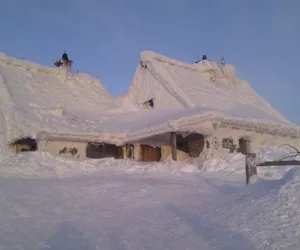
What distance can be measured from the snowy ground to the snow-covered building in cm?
709

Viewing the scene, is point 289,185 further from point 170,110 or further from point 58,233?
point 170,110

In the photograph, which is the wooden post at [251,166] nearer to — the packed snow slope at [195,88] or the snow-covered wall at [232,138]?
the snow-covered wall at [232,138]

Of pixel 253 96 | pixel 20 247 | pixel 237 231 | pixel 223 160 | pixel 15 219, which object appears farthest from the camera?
pixel 253 96

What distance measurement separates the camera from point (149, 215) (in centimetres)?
608

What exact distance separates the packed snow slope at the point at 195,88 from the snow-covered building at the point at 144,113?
0.06 m

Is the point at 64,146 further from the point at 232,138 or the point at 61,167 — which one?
the point at 232,138

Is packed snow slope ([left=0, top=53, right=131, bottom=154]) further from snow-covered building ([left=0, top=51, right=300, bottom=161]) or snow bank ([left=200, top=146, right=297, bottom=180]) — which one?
snow bank ([left=200, top=146, right=297, bottom=180])

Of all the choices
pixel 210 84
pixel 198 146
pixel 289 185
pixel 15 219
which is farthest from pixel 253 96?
pixel 15 219

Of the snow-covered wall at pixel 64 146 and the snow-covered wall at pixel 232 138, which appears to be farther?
the snow-covered wall at pixel 64 146

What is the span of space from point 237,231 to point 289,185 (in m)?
1.40

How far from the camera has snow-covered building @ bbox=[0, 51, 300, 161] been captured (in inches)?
644

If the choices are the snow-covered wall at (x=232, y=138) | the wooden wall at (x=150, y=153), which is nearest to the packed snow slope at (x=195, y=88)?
the snow-covered wall at (x=232, y=138)

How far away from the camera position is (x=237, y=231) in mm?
4836

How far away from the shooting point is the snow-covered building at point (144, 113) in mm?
16359
